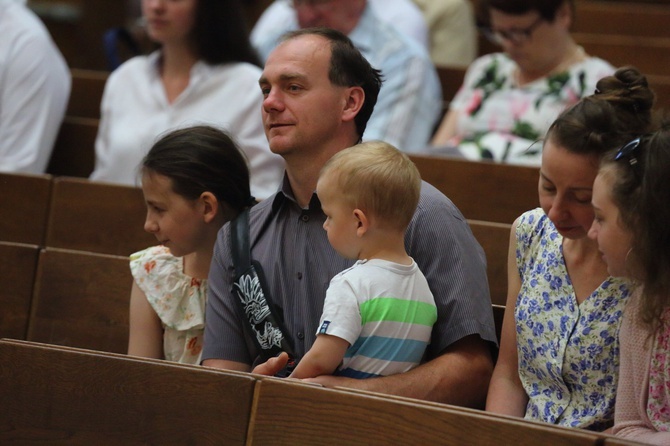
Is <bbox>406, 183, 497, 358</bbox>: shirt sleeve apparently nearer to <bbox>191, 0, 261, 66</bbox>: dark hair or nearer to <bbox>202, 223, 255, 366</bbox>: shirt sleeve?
<bbox>202, 223, 255, 366</bbox>: shirt sleeve

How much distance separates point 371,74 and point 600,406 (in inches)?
31.8

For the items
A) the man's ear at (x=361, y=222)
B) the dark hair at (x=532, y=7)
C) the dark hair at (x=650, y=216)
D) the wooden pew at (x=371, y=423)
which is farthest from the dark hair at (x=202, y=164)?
the dark hair at (x=532, y=7)

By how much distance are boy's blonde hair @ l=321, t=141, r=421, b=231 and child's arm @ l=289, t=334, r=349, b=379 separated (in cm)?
21

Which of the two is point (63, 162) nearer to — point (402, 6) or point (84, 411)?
point (402, 6)

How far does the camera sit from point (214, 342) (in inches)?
81.0

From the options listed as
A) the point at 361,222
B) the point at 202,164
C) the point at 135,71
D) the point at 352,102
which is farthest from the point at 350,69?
the point at 135,71

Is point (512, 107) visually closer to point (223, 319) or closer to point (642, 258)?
point (223, 319)

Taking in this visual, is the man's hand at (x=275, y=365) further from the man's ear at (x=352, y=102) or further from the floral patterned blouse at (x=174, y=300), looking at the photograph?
the man's ear at (x=352, y=102)

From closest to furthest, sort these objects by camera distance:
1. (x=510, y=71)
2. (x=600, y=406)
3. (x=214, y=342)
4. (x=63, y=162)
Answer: (x=600, y=406) < (x=214, y=342) < (x=510, y=71) < (x=63, y=162)

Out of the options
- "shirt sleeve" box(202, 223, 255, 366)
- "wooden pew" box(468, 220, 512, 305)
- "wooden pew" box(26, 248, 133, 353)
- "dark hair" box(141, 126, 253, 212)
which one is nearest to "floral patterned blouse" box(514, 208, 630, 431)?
"wooden pew" box(468, 220, 512, 305)

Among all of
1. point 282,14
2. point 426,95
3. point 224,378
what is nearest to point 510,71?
point 426,95

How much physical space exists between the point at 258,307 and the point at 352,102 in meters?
0.45

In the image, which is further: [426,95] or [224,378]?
[426,95]

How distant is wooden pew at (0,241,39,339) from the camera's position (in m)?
2.44
